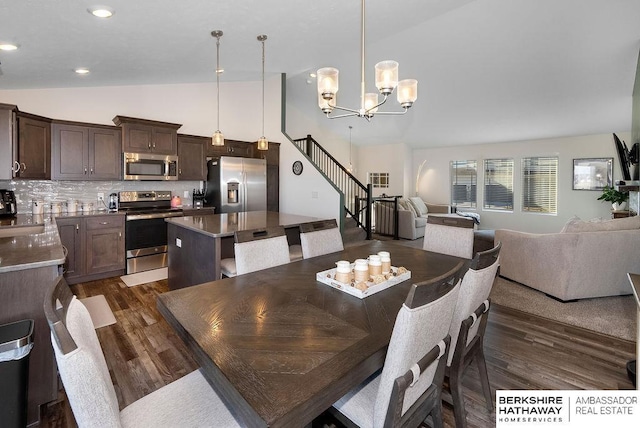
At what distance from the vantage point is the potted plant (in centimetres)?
589

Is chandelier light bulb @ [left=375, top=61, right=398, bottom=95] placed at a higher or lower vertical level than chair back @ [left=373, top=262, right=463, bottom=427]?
higher

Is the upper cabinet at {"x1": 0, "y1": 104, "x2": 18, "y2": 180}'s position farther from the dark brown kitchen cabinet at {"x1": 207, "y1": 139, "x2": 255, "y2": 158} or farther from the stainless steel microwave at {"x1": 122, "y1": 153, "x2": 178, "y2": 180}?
the dark brown kitchen cabinet at {"x1": 207, "y1": 139, "x2": 255, "y2": 158}

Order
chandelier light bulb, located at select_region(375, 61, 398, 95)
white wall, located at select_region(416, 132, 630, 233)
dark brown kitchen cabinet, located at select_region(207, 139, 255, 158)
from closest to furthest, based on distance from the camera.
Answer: chandelier light bulb, located at select_region(375, 61, 398, 95) → dark brown kitchen cabinet, located at select_region(207, 139, 255, 158) → white wall, located at select_region(416, 132, 630, 233)

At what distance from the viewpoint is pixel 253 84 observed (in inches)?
242

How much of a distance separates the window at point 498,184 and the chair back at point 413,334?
834 cm

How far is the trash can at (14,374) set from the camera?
1406 millimetres

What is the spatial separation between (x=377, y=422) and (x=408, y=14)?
13.4ft

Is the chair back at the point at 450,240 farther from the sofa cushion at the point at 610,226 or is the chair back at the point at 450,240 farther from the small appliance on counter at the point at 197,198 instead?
the small appliance on counter at the point at 197,198

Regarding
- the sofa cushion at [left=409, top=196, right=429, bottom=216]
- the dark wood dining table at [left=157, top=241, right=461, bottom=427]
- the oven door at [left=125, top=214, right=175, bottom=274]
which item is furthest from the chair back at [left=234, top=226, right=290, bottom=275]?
the sofa cushion at [left=409, top=196, right=429, bottom=216]

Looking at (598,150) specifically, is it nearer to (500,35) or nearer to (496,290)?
(500,35)

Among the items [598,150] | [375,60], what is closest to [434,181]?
[598,150]

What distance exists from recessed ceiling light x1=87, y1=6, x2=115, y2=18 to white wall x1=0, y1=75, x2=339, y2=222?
8.52 ft

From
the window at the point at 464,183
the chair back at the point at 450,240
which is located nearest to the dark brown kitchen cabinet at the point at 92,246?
the chair back at the point at 450,240

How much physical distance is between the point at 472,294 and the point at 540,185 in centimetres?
787
